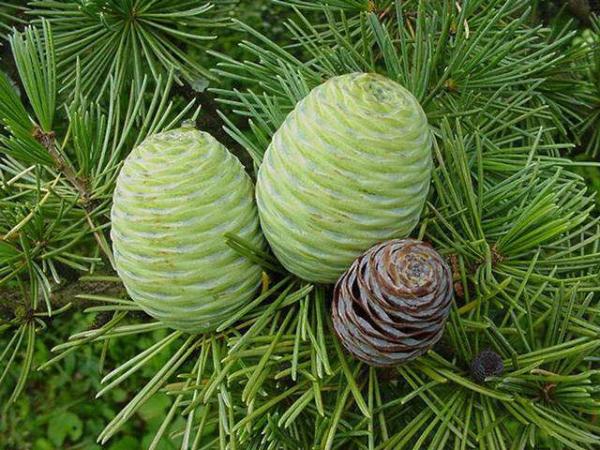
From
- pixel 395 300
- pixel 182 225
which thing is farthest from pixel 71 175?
pixel 395 300

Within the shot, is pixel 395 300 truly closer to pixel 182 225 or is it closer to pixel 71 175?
pixel 182 225

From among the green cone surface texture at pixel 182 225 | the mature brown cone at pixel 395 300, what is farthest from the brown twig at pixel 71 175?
the mature brown cone at pixel 395 300

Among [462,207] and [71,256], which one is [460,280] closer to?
[462,207]

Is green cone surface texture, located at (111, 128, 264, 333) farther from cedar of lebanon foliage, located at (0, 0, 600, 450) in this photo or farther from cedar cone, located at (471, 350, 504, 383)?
cedar cone, located at (471, 350, 504, 383)

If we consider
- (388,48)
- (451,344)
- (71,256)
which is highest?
(388,48)

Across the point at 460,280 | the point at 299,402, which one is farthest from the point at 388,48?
the point at 299,402

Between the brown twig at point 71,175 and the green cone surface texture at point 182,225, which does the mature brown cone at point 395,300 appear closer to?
the green cone surface texture at point 182,225
